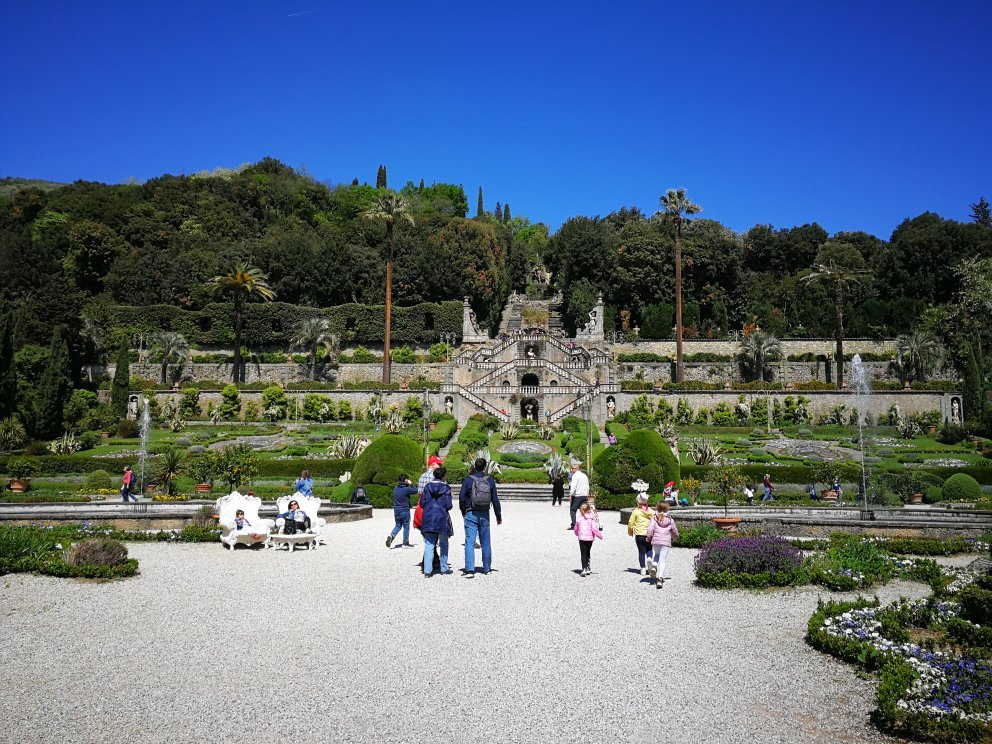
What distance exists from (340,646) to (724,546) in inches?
268

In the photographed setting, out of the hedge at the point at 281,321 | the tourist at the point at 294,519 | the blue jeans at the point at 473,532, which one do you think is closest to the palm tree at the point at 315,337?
the hedge at the point at 281,321

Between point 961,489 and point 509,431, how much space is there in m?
22.1

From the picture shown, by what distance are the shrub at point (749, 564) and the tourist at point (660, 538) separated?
620 millimetres

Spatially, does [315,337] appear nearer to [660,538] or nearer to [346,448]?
[346,448]

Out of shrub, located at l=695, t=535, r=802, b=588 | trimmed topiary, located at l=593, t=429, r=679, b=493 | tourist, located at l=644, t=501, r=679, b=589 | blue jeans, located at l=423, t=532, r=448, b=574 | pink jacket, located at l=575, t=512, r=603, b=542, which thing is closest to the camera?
shrub, located at l=695, t=535, r=802, b=588

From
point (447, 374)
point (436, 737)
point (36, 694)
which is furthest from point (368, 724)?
point (447, 374)

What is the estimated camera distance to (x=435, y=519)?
1291 centimetres

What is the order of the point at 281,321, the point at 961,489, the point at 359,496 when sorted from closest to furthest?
the point at 359,496 < the point at 961,489 < the point at 281,321

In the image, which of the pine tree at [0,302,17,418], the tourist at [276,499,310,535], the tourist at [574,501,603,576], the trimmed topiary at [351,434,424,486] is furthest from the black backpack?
the pine tree at [0,302,17,418]

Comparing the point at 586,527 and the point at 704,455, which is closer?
the point at 586,527

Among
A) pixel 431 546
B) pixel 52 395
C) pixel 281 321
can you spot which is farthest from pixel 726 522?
pixel 281 321

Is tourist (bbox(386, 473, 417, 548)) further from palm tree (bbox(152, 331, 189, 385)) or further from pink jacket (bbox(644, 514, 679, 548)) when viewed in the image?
palm tree (bbox(152, 331, 189, 385))

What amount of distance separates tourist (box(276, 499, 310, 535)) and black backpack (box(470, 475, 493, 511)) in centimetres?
558

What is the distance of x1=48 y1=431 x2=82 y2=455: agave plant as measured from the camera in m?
38.5
